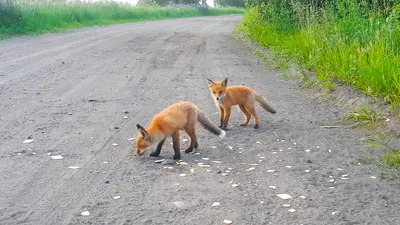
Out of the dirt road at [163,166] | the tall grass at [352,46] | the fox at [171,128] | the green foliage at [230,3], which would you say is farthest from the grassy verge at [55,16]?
the green foliage at [230,3]

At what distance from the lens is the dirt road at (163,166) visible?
4594 mm

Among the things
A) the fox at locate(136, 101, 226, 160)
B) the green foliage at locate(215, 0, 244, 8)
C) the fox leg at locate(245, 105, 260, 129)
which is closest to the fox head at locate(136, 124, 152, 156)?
the fox at locate(136, 101, 226, 160)

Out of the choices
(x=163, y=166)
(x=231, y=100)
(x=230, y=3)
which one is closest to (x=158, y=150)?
(x=163, y=166)

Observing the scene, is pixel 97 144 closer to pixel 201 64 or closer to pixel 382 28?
pixel 382 28

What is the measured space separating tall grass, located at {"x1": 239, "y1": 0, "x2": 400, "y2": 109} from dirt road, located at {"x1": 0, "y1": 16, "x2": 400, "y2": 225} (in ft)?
2.41

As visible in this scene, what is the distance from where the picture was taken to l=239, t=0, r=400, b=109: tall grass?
8.02 m

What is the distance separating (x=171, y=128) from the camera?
6449 mm

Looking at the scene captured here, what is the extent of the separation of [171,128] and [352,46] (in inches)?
194

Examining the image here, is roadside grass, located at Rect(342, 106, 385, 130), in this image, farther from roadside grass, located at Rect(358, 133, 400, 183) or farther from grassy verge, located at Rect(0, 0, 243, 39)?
grassy verge, located at Rect(0, 0, 243, 39)

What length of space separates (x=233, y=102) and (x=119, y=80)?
4.18 m

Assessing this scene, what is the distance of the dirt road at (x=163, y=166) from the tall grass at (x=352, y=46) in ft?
2.41

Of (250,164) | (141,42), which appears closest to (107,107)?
(250,164)

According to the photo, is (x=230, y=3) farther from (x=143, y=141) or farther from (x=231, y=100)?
(x=143, y=141)

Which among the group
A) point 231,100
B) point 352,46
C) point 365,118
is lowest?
point 365,118
